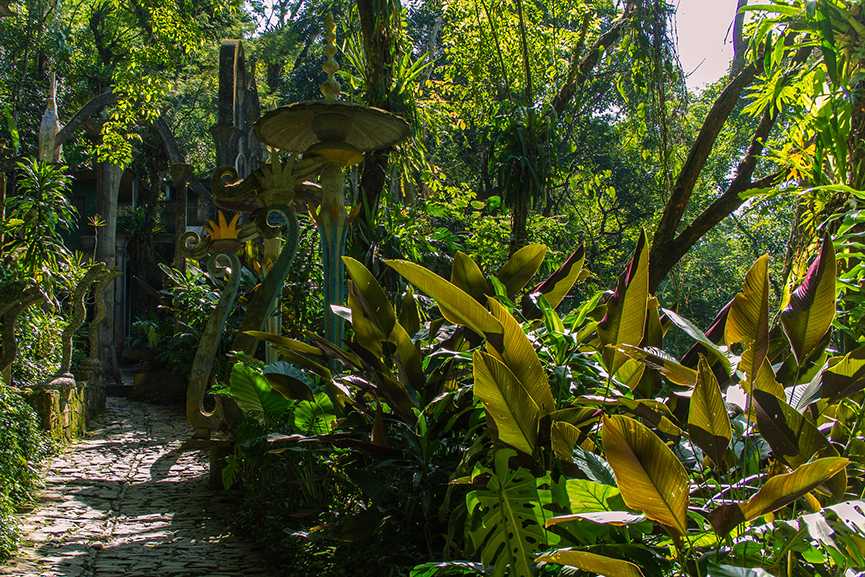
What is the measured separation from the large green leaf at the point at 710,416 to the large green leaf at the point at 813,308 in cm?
39

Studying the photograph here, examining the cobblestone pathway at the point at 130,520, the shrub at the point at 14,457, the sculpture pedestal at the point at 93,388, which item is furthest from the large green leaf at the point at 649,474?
the sculpture pedestal at the point at 93,388

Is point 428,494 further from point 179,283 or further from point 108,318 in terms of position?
point 108,318

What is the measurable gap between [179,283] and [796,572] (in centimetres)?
900

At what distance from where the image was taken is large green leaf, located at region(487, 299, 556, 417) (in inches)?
68.6

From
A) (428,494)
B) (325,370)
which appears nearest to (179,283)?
(325,370)

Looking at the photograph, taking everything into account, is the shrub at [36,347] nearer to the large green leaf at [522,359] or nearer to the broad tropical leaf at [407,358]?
the broad tropical leaf at [407,358]

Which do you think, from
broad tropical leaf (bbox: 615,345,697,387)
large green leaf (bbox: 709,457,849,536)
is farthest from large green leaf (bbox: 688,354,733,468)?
broad tropical leaf (bbox: 615,345,697,387)

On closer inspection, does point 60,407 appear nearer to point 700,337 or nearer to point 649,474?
point 700,337

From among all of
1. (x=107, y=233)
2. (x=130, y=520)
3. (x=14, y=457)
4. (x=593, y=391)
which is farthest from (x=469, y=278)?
(x=107, y=233)

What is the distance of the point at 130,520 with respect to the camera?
417 cm

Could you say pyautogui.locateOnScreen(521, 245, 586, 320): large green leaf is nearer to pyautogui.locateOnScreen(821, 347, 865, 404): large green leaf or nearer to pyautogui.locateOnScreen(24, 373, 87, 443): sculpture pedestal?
pyautogui.locateOnScreen(821, 347, 865, 404): large green leaf

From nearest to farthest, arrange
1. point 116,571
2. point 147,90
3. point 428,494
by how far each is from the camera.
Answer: point 428,494
point 116,571
point 147,90

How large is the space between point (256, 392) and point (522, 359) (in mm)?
2155

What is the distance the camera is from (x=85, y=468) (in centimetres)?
554
